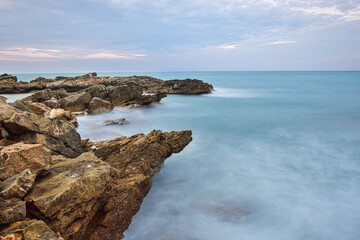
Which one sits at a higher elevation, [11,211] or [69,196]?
[11,211]

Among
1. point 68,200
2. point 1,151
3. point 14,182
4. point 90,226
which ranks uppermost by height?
point 1,151

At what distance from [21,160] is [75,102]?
18.8 metres

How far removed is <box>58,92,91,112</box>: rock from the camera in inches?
869

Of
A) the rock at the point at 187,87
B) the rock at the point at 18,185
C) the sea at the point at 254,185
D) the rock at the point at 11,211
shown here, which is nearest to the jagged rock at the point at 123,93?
the sea at the point at 254,185

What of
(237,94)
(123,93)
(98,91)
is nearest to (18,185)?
(98,91)

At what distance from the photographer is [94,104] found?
22.1 meters

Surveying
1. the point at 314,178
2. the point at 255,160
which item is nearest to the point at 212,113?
the point at 255,160

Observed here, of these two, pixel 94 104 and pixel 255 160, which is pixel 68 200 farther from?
pixel 94 104

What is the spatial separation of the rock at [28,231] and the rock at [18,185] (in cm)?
66

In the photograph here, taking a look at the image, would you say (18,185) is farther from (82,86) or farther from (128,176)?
(82,86)

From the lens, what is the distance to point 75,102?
22.6m

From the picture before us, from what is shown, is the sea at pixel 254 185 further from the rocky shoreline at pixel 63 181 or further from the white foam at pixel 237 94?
the white foam at pixel 237 94

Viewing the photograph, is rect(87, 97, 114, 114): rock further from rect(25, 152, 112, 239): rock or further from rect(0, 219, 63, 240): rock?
rect(0, 219, 63, 240): rock

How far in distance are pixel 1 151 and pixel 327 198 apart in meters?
11.1
